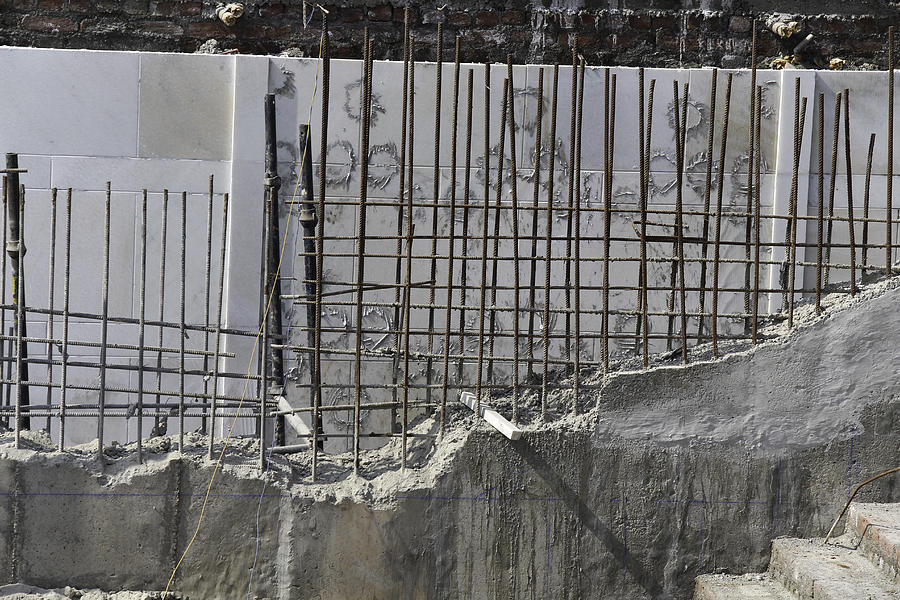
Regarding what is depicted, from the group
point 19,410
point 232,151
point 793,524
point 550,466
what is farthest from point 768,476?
point 232,151

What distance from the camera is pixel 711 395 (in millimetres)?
3971

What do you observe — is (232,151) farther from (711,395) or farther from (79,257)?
(711,395)

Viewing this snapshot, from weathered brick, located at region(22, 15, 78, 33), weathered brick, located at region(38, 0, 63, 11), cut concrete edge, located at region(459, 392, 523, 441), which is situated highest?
weathered brick, located at region(38, 0, 63, 11)

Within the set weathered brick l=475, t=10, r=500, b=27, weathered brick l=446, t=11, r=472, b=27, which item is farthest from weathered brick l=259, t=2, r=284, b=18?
weathered brick l=475, t=10, r=500, b=27

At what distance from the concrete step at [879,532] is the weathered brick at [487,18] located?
15.2ft

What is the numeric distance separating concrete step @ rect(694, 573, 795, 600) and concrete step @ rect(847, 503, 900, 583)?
0.43 metres

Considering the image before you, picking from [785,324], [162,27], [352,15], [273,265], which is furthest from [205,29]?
[785,324]

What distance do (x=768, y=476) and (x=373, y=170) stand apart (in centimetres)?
341

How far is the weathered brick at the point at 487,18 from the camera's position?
677 centimetres

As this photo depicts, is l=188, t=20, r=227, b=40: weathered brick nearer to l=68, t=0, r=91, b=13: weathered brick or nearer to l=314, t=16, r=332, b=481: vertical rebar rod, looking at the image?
l=68, t=0, r=91, b=13: weathered brick

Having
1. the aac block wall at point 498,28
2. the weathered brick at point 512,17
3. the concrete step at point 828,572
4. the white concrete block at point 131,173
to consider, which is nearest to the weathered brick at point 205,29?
the aac block wall at point 498,28

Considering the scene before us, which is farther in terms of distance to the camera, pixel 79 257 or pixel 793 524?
pixel 79 257

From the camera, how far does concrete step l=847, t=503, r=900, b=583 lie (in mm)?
3539

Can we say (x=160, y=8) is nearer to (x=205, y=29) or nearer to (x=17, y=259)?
(x=205, y=29)
